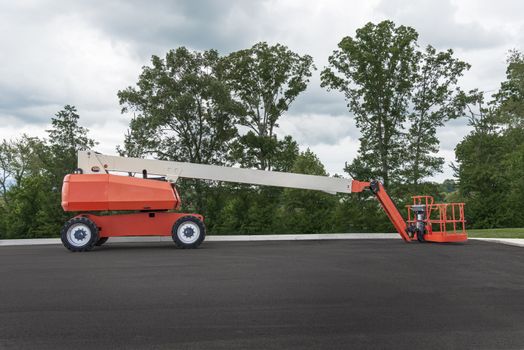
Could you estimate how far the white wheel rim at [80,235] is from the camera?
1420 cm

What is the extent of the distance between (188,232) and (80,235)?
3.31 m

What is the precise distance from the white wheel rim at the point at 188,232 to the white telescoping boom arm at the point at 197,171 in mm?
1906

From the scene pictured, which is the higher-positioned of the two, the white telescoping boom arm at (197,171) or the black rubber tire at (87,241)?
the white telescoping boom arm at (197,171)

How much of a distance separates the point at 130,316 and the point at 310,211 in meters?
22.4

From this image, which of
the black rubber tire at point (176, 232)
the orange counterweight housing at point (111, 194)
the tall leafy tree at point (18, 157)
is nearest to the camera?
the orange counterweight housing at point (111, 194)

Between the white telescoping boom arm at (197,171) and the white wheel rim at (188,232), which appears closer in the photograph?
the white wheel rim at (188,232)

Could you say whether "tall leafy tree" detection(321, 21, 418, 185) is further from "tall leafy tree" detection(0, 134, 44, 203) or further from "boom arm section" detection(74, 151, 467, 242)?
"tall leafy tree" detection(0, 134, 44, 203)

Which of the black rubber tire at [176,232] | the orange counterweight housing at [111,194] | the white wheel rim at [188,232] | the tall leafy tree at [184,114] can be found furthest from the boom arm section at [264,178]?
the tall leafy tree at [184,114]

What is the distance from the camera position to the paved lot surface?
4930mm

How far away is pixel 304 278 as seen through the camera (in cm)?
856

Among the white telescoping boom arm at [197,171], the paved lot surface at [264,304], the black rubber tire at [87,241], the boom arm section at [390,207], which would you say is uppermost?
the white telescoping boom arm at [197,171]

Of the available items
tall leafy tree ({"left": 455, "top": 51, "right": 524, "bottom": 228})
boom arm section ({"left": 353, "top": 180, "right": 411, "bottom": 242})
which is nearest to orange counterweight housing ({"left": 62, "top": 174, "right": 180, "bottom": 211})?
boom arm section ({"left": 353, "top": 180, "right": 411, "bottom": 242})

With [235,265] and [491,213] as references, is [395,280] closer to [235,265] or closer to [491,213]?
[235,265]

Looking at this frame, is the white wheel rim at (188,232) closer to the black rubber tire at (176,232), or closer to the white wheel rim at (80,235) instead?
the black rubber tire at (176,232)
